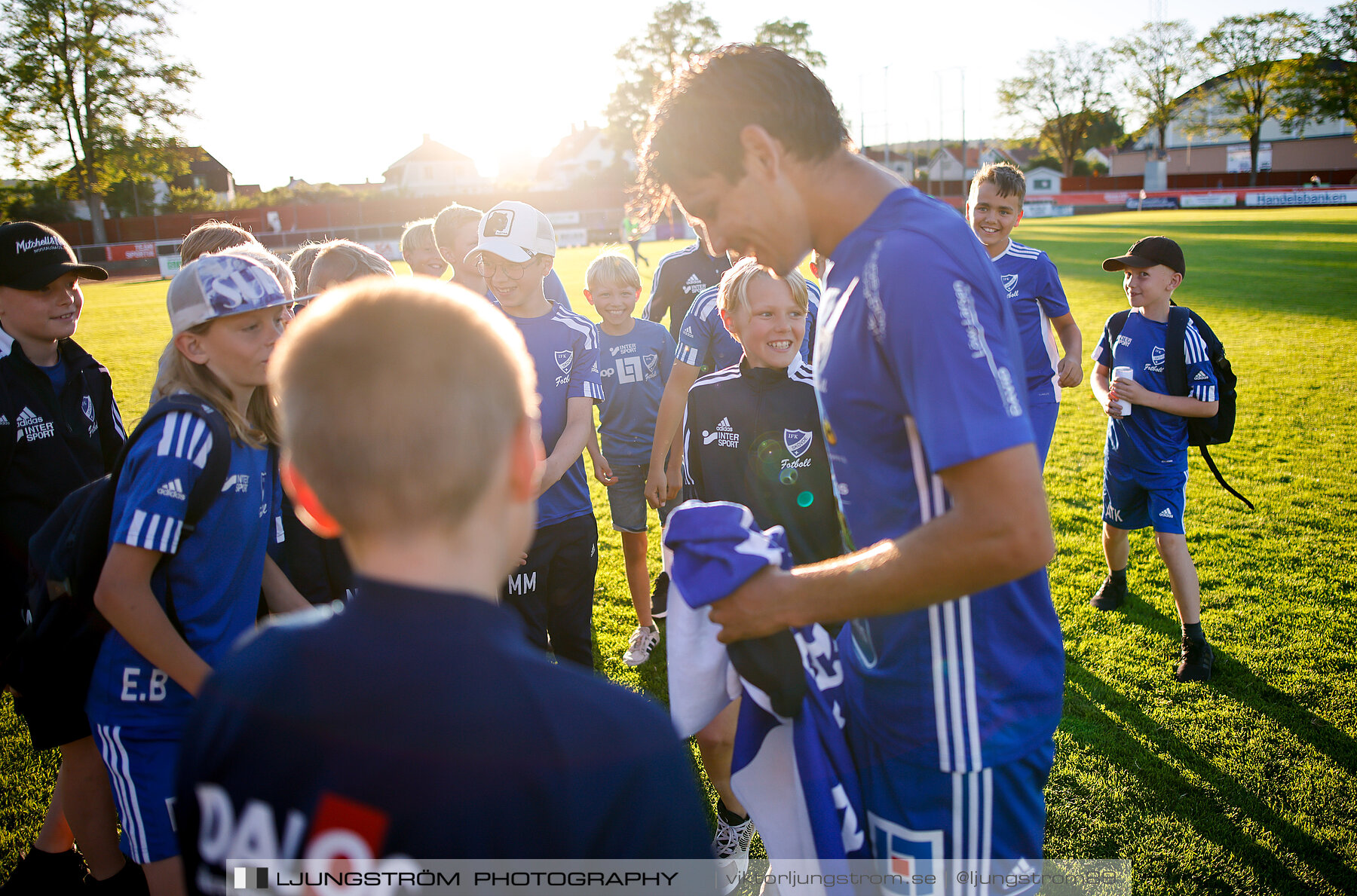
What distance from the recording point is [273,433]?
2.44 metres

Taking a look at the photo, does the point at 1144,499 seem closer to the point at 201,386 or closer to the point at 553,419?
the point at 553,419

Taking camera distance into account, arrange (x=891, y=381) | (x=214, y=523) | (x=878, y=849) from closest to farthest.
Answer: (x=891, y=381) < (x=878, y=849) < (x=214, y=523)

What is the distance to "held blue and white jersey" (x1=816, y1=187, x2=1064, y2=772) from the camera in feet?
4.36

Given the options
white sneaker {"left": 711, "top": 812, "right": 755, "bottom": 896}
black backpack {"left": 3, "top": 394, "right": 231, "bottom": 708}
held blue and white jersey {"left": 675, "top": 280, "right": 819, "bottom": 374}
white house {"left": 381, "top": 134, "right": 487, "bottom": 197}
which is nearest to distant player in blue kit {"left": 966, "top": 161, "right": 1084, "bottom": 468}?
held blue and white jersey {"left": 675, "top": 280, "right": 819, "bottom": 374}

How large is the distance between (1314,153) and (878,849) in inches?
3506

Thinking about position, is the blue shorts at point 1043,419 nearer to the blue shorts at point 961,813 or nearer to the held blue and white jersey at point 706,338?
the held blue and white jersey at point 706,338

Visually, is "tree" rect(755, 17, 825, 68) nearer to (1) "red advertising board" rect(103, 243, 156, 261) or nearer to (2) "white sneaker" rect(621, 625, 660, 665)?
(1) "red advertising board" rect(103, 243, 156, 261)

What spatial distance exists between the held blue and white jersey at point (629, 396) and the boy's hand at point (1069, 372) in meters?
2.57

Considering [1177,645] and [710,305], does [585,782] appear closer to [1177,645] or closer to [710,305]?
[710,305]

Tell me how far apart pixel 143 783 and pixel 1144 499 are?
16.6 ft

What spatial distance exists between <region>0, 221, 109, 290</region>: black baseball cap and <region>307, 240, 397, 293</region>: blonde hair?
92 cm

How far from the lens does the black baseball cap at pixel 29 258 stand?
3332 mm

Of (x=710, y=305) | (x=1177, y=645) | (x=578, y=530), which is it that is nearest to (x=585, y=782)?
(x=578, y=530)

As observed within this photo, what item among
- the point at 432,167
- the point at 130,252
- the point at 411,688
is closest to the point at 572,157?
the point at 432,167
